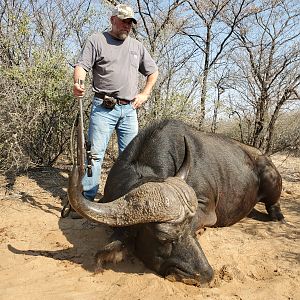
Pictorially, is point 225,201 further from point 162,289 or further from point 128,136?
point 162,289

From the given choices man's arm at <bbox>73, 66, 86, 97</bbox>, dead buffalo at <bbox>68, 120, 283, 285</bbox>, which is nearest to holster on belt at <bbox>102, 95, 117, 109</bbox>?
man's arm at <bbox>73, 66, 86, 97</bbox>

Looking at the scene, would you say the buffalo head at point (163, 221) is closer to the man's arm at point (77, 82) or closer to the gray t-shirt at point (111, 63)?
the man's arm at point (77, 82)

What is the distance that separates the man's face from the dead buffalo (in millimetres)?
1380

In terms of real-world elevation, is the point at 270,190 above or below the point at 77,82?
below

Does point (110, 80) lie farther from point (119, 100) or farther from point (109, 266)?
point (109, 266)

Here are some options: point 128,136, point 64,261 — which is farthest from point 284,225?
point 64,261

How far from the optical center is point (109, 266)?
404cm

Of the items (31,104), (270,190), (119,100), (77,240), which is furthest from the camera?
(31,104)

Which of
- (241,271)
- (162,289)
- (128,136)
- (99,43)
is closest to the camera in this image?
(162,289)

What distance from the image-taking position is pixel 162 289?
358 cm

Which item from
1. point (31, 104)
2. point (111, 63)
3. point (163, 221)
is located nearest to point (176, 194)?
point (163, 221)

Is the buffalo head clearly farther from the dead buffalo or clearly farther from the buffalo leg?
the buffalo leg

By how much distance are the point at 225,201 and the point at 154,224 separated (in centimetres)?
216

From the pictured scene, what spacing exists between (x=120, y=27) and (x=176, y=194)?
8.94ft
